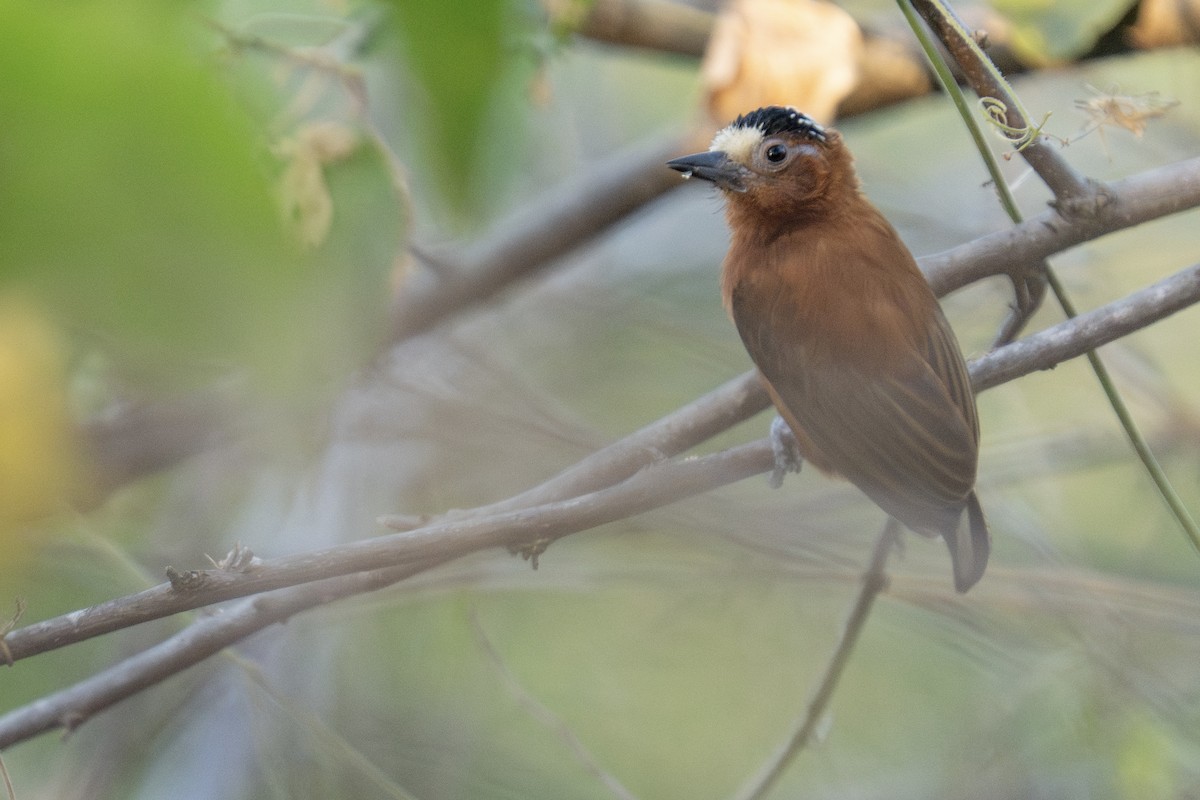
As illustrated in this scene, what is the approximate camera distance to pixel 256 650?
244 cm

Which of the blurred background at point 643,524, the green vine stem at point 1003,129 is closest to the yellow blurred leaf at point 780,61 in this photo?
the blurred background at point 643,524

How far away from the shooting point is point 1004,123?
157 cm

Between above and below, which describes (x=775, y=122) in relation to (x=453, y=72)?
below

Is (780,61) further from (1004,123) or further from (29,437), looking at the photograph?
(29,437)

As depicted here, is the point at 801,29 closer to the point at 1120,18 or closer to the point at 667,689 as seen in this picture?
the point at 1120,18

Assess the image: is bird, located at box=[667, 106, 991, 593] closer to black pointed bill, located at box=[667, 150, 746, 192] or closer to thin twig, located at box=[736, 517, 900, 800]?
black pointed bill, located at box=[667, 150, 746, 192]

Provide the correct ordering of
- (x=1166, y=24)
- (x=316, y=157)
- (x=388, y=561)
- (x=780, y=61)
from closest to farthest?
(x=388, y=561) < (x=316, y=157) < (x=780, y=61) < (x=1166, y=24)

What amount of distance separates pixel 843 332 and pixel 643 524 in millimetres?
529

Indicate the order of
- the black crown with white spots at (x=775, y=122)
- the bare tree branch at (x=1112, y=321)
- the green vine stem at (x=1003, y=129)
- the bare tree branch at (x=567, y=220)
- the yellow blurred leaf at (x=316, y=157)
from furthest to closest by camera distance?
the bare tree branch at (x=567, y=220)
the black crown with white spots at (x=775, y=122)
the bare tree branch at (x=1112, y=321)
the green vine stem at (x=1003, y=129)
the yellow blurred leaf at (x=316, y=157)

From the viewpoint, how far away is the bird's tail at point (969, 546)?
77.8 inches

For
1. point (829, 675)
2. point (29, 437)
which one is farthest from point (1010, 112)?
point (29, 437)

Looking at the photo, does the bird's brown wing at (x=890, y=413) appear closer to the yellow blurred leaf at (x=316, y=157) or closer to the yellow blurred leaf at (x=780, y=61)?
the yellow blurred leaf at (x=780, y=61)

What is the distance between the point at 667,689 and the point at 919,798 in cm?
75

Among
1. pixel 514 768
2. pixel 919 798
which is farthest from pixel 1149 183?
pixel 514 768
